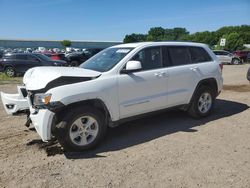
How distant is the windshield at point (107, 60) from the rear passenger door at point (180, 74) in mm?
982

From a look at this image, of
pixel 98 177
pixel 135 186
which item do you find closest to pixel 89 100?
pixel 98 177

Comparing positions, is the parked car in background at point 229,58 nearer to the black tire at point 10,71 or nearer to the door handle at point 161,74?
the black tire at point 10,71

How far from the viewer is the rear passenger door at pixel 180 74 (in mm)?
6453

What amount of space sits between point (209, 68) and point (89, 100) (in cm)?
332

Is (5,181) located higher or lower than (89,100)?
lower

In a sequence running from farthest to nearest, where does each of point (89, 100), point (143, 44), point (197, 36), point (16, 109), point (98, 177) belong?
point (197, 36), point (143, 44), point (16, 109), point (89, 100), point (98, 177)

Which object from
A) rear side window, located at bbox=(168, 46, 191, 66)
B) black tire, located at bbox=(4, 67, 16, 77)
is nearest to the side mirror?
rear side window, located at bbox=(168, 46, 191, 66)

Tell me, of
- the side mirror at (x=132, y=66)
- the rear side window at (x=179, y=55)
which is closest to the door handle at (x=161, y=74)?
the rear side window at (x=179, y=55)

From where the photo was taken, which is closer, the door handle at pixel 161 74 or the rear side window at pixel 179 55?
the door handle at pixel 161 74

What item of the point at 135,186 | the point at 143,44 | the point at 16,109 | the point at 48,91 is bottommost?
the point at 135,186

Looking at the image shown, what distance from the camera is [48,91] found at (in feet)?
16.0

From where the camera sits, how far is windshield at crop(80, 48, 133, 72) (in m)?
5.79

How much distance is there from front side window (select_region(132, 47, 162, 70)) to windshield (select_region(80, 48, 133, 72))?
0.24m

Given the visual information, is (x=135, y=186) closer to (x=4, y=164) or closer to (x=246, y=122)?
(x=4, y=164)
